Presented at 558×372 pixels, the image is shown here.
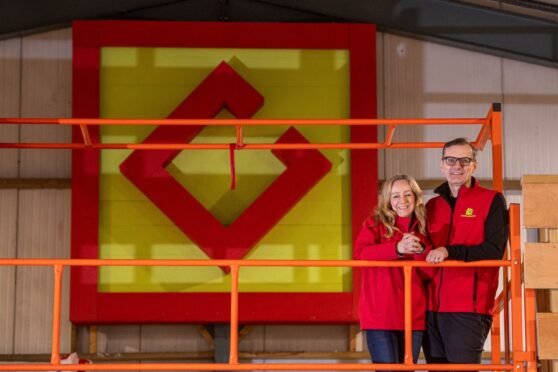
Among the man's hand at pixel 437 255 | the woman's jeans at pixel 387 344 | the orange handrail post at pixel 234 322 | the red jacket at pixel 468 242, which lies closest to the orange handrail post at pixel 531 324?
the red jacket at pixel 468 242

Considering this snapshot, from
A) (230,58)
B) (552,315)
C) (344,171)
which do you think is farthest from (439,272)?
(230,58)

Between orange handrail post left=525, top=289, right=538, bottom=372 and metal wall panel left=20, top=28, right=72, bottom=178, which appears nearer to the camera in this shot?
orange handrail post left=525, top=289, right=538, bottom=372

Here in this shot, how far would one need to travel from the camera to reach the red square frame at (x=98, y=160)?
994 centimetres

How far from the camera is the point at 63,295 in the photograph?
10305mm

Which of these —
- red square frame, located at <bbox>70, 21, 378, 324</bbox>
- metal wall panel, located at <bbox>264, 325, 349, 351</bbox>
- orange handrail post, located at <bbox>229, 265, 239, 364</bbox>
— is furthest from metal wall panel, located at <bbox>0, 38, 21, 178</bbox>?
orange handrail post, located at <bbox>229, 265, 239, 364</bbox>

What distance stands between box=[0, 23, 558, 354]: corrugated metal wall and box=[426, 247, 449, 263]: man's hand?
5.33 metres

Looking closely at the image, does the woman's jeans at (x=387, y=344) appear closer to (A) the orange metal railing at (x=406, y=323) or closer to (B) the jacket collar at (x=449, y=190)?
(A) the orange metal railing at (x=406, y=323)

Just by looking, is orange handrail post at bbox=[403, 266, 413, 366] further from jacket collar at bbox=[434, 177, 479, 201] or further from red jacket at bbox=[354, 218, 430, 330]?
jacket collar at bbox=[434, 177, 479, 201]

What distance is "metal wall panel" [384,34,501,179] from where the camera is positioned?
417 inches

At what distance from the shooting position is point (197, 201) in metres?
10.0

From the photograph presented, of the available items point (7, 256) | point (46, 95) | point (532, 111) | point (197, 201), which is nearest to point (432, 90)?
point (532, 111)

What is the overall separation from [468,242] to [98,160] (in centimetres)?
564

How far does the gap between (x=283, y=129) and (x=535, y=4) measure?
3018mm

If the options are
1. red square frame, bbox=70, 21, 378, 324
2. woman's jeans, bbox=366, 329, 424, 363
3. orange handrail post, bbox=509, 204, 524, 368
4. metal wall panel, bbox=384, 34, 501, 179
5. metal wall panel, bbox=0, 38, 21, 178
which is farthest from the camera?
metal wall panel, bbox=384, 34, 501, 179
